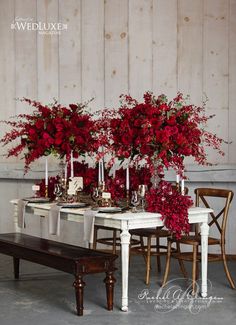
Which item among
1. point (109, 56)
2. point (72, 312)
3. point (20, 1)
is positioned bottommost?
point (72, 312)

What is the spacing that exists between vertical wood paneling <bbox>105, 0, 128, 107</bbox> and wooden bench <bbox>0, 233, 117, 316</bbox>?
2534mm

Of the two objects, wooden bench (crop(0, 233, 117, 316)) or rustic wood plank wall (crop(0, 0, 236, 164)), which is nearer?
wooden bench (crop(0, 233, 117, 316))

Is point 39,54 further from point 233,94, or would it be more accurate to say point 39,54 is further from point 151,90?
point 233,94

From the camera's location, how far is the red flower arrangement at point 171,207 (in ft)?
16.3

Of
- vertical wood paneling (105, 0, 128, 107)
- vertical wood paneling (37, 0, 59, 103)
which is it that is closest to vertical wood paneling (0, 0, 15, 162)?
vertical wood paneling (37, 0, 59, 103)

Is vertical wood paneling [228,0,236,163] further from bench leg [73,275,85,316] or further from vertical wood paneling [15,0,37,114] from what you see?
bench leg [73,275,85,316]

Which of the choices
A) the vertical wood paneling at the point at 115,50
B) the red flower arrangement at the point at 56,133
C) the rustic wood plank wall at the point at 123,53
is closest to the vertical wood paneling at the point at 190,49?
the rustic wood plank wall at the point at 123,53

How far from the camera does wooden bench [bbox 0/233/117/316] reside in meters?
4.72

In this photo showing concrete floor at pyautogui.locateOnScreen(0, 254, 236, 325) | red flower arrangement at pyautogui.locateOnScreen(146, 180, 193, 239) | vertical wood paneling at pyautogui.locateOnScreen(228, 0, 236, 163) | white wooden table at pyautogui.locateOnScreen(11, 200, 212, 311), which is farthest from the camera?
vertical wood paneling at pyautogui.locateOnScreen(228, 0, 236, 163)

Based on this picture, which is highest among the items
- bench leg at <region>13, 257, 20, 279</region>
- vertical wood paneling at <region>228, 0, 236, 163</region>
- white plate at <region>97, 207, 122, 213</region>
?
vertical wood paneling at <region>228, 0, 236, 163</region>

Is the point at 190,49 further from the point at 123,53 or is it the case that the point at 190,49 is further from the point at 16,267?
the point at 16,267

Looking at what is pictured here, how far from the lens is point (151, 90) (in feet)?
24.4

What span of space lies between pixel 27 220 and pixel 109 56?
2.07 metres

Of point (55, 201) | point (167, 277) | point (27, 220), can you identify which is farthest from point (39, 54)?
point (167, 277)
